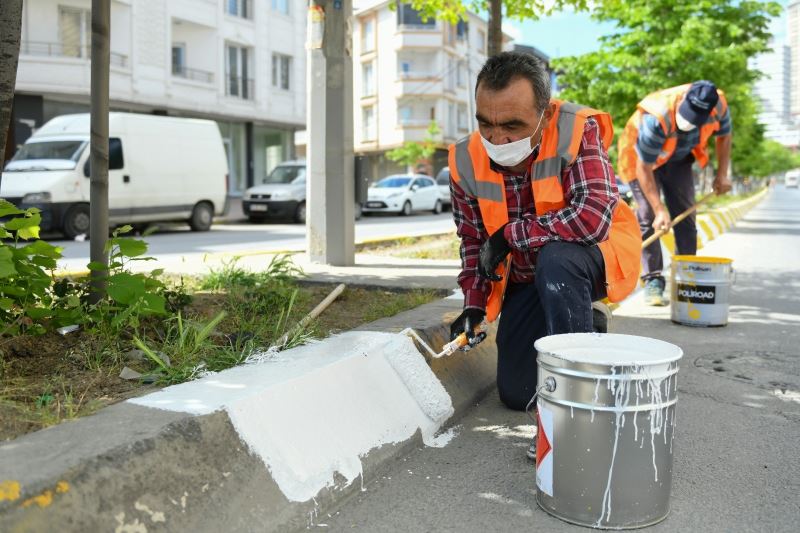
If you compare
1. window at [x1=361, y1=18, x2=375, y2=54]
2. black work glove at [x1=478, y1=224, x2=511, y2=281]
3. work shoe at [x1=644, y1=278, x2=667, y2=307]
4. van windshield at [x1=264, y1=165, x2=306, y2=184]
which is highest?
window at [x1=361, y1=18, x2=375, y2=54]

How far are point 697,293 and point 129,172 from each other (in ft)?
40.6

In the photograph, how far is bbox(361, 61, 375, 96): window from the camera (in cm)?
5384

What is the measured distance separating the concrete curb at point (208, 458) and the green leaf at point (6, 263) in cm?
73

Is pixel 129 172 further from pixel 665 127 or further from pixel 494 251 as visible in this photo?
pixel 494 251

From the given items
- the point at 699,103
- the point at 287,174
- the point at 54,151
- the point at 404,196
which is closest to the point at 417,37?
the point at 404,196

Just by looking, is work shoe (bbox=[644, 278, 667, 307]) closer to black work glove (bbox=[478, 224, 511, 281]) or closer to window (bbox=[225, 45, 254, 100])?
black work glove (bbox=[478, 224, 511, 281])

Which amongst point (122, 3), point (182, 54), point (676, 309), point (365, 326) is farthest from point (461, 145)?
point (182, 54)

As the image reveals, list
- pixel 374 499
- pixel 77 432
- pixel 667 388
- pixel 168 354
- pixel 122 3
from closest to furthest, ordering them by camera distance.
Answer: pixel 77 432, pixel 667 388, pixel 374 499, pixel 168 354, pixel 122 3

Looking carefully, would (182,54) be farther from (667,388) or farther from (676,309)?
(667,388)

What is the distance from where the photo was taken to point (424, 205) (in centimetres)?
2736

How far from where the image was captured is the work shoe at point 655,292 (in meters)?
6.69

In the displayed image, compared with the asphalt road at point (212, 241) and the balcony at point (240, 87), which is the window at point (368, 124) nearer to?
the balcony at point (240, 87)

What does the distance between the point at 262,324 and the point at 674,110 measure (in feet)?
12.9

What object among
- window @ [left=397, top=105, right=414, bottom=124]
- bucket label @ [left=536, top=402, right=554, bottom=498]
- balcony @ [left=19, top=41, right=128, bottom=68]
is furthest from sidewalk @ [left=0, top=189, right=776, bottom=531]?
window @ [left=397, top=105, right=414, bottom=124]
